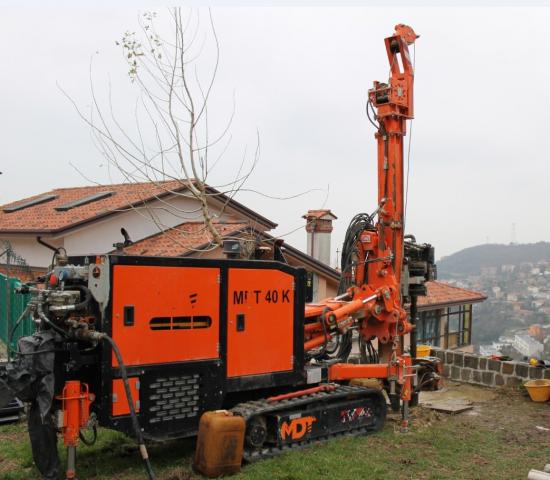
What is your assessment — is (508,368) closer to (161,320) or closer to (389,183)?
(389,183)

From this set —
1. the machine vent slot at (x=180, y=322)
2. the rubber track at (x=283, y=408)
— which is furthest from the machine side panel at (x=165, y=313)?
the rubber track at (x=283, y=408)

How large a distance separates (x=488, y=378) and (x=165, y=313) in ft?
24.8

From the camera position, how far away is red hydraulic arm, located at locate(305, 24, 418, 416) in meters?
8.61

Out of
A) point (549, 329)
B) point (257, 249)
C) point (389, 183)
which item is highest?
point (389, 183)

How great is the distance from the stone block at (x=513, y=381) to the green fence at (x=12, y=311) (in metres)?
8.32

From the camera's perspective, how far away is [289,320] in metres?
7.44

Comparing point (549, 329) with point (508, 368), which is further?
point (549, 329)

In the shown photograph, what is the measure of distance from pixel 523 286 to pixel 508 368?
3220cm

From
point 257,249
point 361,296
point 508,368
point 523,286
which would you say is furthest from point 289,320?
point 523,286

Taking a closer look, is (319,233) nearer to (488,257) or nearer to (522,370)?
(522,370)

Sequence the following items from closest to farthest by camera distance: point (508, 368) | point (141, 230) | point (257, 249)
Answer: point (257, 249), point (508, 368), point (141, 230)

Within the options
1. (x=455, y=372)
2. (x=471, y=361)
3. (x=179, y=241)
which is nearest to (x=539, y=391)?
(x=471, y=361)

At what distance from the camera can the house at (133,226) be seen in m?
17.7

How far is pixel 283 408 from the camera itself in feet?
23.4
